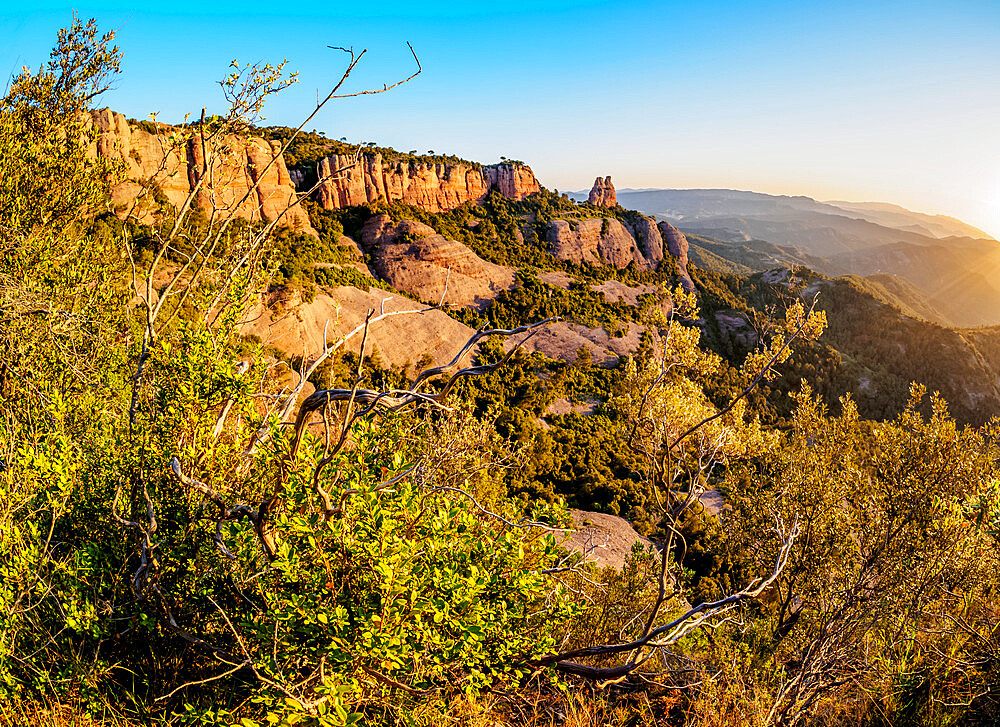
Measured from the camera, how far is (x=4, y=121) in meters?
8.15

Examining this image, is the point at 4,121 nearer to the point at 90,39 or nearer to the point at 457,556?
the point at 90,39

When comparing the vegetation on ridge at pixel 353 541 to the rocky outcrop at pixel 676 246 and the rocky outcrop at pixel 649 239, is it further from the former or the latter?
the rocky outcrop at pixel 676 246

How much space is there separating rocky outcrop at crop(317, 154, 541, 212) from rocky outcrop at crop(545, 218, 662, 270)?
1355cm

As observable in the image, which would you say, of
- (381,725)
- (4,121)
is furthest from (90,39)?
(381,725)

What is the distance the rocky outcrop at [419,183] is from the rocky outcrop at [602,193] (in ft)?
53.6

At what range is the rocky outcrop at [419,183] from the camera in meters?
58.8

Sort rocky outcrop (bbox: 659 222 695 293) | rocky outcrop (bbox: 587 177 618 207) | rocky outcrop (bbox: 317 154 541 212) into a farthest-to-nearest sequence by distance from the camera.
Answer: rocky outcrop (bbox: 587 177 618 207)
rocky outcrop (bbox: 659 222 695 293)
rocky outcrop (bbox: 317 154 541 212)

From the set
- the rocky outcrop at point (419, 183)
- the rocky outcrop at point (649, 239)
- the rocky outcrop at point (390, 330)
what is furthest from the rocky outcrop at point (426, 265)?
the rocky outcrop at point (649, 239)

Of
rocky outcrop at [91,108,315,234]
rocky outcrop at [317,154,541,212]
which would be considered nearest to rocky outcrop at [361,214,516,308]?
rocky outcrop at [317,154,541,212]

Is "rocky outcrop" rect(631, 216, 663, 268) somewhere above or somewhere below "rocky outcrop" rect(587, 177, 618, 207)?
below

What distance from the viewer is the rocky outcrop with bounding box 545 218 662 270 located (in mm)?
75188

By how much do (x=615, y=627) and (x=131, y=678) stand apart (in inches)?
238

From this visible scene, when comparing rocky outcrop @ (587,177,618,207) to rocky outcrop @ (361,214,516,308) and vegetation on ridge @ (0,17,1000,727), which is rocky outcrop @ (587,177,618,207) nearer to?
rocky outcrop @ (361,214,516,308)

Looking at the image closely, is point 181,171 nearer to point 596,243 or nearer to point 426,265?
point 426,265
